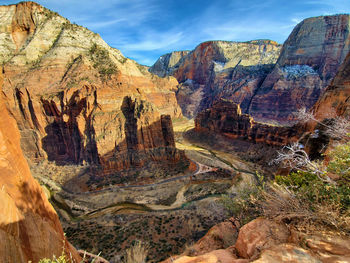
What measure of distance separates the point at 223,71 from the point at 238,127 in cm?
6428

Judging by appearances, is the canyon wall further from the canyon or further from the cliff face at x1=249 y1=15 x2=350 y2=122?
the canyon

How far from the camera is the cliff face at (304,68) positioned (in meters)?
67.4

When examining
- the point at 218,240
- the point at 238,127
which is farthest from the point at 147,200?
the point at 238,127

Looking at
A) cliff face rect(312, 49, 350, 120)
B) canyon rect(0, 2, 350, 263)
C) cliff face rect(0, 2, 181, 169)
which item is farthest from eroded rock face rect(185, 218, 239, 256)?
cliff face rect(0, 2, 181, 169)

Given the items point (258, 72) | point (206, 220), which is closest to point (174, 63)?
point (258, 72)

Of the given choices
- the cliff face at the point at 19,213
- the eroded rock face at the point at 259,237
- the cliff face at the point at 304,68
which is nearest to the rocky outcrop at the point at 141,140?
the cliff face at the point at 19,213

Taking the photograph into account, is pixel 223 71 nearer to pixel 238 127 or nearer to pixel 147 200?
pixel 238 127

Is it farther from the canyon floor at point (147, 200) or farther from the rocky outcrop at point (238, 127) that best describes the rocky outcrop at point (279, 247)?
the rocky outcrop at point (238, 127)

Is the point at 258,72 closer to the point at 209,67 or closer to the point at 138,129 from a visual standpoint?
the point at 209,67

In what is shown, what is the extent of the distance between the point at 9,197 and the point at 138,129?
94.7 feet

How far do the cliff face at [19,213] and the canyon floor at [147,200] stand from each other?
10302 millimetres

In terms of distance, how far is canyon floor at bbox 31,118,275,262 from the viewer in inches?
709

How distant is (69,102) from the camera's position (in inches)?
1369

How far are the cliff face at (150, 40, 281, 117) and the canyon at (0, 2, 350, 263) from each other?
2291 centimetres
